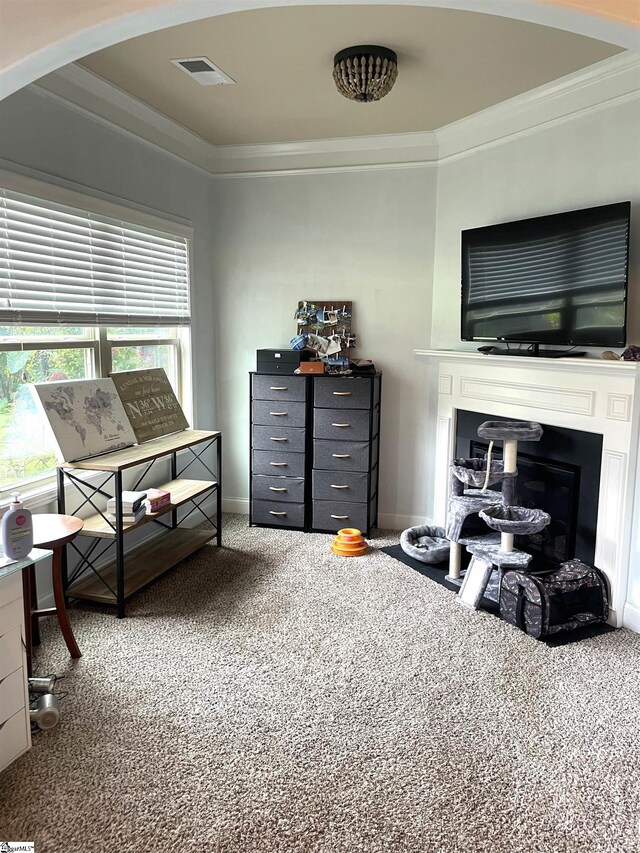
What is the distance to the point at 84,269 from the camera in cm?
319

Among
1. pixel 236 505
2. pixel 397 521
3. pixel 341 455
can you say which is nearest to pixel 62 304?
pixel 341 455

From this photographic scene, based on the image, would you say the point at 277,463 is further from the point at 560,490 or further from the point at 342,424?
the point at 560,490

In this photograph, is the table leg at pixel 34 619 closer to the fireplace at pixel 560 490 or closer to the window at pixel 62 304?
the window at pixel 62 304

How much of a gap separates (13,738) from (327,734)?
3.32 ft

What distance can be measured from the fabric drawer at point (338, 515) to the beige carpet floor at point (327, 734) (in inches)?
36.6

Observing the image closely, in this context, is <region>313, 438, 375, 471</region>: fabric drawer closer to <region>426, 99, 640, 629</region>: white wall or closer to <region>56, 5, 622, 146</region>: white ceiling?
<region>426, 99, 640, 629</region>: white wall

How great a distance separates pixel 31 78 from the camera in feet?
5.35

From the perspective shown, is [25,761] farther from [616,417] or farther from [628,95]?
[628,95]

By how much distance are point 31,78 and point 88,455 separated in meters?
1.77

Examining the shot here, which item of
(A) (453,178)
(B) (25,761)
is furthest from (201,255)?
(B) (25,761)

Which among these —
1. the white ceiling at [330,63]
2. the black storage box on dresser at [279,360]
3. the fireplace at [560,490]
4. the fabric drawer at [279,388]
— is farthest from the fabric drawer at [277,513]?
the white ceiling at [330,63]

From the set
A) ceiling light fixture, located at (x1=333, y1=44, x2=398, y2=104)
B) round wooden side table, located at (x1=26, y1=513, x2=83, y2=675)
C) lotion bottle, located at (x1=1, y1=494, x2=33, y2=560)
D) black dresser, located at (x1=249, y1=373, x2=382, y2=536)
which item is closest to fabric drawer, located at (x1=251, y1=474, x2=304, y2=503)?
black dresser, located at (x1=249, y1=373, x2=382, y2=536)

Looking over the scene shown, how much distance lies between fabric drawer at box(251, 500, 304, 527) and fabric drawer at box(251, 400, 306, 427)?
56cm

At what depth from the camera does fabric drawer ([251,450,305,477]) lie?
417 cm
